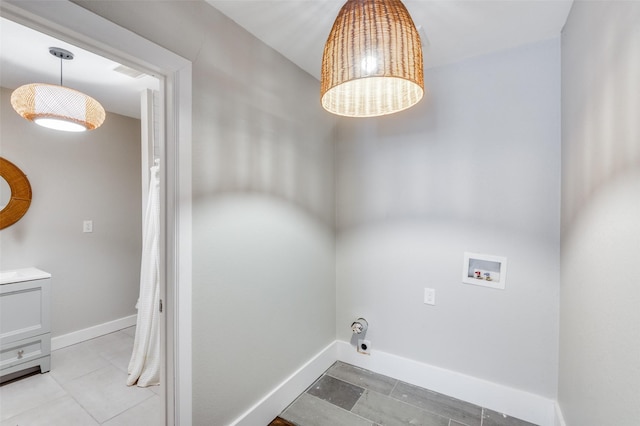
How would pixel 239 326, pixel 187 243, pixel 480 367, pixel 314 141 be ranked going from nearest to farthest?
pixel 187 243 < pixel 239 326 < pixel 480 367 < pixel 314 141

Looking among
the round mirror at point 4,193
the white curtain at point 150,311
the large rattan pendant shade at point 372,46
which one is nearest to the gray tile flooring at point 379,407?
the white curtain at point 150,311

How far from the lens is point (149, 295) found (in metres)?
2.27

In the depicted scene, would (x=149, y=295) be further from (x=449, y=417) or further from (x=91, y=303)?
(x=449, y=417)

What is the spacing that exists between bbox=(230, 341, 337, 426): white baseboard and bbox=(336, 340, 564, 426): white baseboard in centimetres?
23

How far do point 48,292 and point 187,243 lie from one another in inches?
81.9

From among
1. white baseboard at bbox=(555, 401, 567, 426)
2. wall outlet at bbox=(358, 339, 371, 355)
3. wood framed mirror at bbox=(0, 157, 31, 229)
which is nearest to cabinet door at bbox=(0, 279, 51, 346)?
wood framed mirror at bbox=(0, 157, 31, 229)

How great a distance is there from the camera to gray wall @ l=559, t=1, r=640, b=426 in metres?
0.85

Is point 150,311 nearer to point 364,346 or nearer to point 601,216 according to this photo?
point 364,346

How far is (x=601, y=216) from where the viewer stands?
1085 millimetres

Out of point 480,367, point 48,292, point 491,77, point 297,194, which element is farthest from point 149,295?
point 491,77

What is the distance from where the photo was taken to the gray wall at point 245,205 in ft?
4.58

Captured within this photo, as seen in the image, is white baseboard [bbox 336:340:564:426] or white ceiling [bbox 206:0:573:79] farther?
white baseboard [bbox 336:340:564:426]

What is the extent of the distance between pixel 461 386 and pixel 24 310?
11.2 ft

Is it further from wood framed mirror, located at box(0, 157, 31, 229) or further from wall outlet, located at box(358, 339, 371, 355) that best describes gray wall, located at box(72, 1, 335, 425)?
wood framed mirror, located at box(0, 157, 31, 229)
